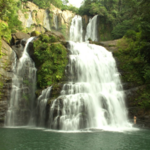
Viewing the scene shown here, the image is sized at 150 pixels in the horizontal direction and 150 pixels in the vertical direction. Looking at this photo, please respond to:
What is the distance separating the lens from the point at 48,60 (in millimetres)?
19312

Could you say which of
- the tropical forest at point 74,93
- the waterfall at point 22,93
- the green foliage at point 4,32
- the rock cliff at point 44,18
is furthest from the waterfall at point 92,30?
the waterfall at point 22,93

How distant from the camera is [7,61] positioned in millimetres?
19250

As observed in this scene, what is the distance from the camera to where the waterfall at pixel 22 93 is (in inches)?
658

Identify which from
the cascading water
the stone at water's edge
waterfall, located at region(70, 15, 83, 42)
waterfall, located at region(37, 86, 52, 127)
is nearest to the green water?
the cascading water

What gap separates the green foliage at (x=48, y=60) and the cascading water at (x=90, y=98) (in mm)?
1061

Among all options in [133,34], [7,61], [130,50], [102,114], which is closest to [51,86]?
[102,114]

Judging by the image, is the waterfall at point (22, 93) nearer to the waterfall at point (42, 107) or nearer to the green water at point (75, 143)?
the waterfall at point (42, 107)

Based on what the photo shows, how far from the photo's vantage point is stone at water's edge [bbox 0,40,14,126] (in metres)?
16.6

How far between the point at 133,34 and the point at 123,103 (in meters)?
14.0

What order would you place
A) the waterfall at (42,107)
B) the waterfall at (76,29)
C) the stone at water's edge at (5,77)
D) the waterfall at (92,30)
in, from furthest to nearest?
1. the waterfall at (76,29)
2. the waterfall at (92,30)
3. the stone at water's edge at (5,77)
4. the waterfall at (42,107)

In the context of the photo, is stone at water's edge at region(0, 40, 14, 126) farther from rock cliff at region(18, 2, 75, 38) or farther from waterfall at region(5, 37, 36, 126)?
rock cliff at region(18, 2, 75, 38)

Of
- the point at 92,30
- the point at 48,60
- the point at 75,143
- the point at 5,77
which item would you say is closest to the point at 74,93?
the point at 48,60

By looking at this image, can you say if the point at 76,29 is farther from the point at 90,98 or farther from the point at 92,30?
the point at 90,98

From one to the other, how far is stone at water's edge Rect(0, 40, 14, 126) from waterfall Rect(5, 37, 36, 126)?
42cm
